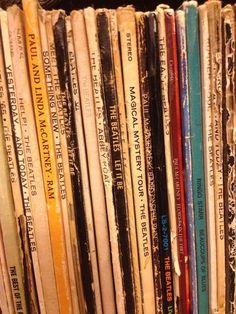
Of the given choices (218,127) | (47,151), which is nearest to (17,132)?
(47,151)

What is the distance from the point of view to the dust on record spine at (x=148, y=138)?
1.52ft

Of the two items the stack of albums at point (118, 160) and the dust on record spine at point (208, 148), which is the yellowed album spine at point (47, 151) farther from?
the dust on record spine at point (208, 148)

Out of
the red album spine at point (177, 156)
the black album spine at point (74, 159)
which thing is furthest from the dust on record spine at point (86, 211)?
the red album spine at point (177, 156)

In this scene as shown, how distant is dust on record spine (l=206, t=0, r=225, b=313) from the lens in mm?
462

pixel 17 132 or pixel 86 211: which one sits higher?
pixel 17 132

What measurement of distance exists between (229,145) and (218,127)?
0.09ft

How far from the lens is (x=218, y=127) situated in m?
0.49

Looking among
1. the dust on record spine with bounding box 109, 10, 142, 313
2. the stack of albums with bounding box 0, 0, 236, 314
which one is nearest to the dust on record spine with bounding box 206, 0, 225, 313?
the stack of albums with bounding box 0, 0, 236, 314

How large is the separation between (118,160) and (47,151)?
3.4 inches

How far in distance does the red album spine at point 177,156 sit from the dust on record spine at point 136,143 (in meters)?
0.04

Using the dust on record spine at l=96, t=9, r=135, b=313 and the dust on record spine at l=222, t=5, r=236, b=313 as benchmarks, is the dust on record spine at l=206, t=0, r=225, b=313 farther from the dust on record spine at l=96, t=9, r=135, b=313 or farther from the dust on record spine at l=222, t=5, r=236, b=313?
the dust on record spine at l=96, t=9, r=135, b=313

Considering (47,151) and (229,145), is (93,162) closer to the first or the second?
(47,151)

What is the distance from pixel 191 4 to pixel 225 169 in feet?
0.66

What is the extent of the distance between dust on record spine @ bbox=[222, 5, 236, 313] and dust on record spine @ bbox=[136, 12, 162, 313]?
91mm
